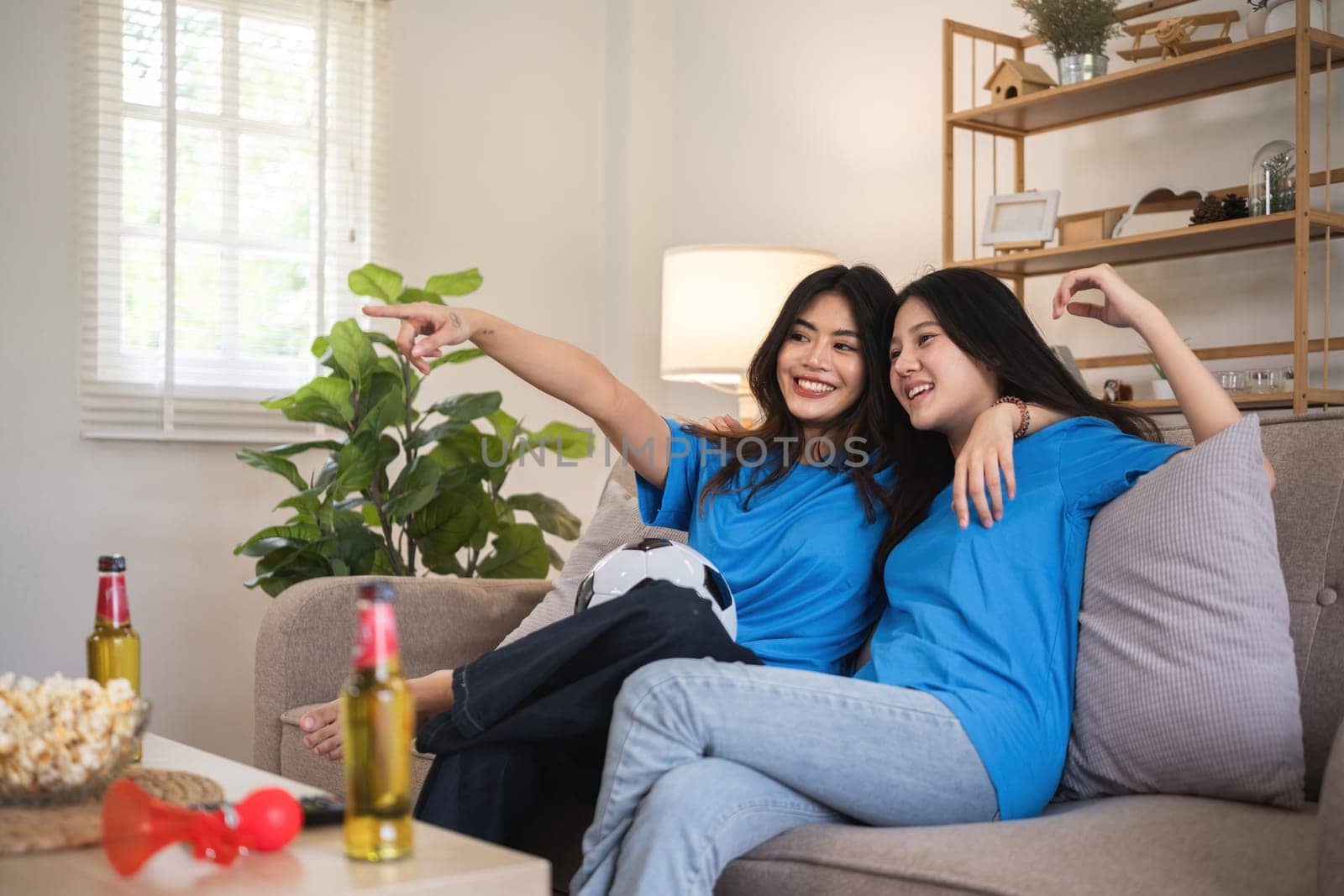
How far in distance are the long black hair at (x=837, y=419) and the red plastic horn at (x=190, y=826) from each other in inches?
38.4

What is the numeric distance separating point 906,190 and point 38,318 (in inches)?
88.4

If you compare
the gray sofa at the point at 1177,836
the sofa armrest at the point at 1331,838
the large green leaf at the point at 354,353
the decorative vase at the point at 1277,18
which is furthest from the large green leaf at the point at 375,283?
the sofa armrest at the point at 1331,838

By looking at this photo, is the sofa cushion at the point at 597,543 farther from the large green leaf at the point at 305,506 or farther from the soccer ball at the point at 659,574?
the large green leaf at the point at 305,506

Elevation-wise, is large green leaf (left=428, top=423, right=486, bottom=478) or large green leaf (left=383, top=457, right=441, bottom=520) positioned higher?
large green leaf (left=428, top=423, right=486, bottom=478)

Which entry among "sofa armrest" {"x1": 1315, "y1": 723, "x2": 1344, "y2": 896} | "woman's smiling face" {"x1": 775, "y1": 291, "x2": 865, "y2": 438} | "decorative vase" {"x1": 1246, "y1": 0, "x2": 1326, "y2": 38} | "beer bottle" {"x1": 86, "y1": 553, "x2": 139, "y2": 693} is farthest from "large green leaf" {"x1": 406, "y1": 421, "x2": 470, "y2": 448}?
"sofa armrest" {"x1": 1315, "y1": 723, "x2": 1344, "y2": 896}

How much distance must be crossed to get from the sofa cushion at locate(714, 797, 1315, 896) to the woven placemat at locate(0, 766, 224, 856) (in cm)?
52

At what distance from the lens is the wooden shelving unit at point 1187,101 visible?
7.95 ft

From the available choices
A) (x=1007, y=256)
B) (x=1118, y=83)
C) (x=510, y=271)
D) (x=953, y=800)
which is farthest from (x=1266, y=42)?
(x=510, y=271)

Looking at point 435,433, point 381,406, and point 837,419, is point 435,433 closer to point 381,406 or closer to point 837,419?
point 381,406

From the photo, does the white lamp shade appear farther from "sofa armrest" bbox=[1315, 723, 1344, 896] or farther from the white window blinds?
"sofa armrest" bbox=[1315, 723, 1344, 896]

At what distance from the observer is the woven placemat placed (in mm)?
970

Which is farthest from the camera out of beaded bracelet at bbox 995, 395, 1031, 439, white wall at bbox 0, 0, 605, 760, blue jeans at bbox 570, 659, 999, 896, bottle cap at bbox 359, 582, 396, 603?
white wall at bbox 0, 0, 605, 760

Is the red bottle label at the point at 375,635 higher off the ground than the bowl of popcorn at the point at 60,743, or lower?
higher

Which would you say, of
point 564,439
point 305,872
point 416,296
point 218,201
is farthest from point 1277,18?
point 218,201
